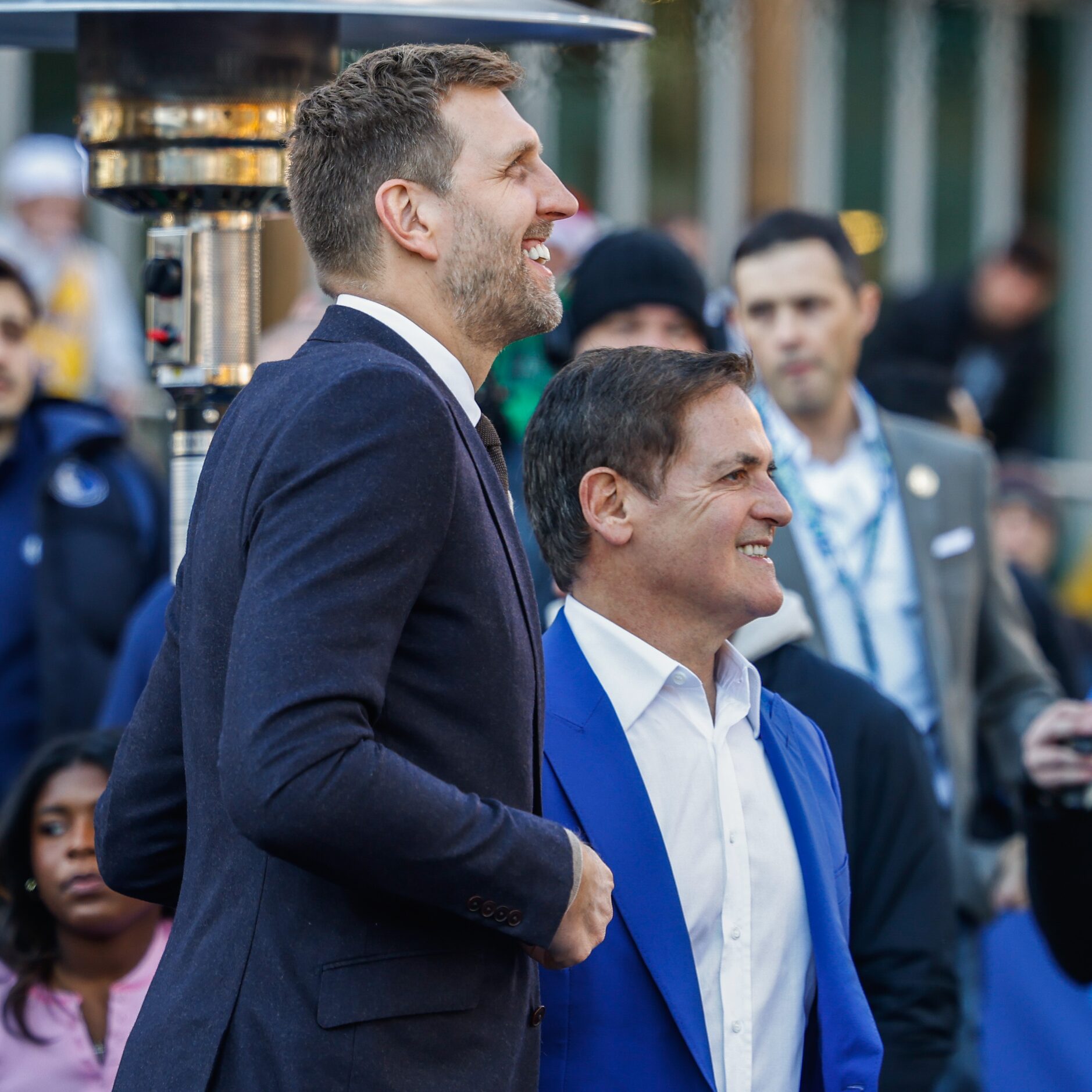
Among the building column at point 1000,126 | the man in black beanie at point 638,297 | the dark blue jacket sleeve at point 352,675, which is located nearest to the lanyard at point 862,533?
the man in black beanie at point 638,297

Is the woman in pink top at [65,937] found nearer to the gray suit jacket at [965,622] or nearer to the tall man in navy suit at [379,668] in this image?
the tall man in navy suit at [379,668]

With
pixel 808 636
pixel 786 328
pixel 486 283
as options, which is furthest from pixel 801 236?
pixel 486 283

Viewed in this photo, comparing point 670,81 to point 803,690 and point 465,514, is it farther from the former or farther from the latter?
point 465,514

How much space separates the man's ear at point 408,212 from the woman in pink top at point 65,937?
5.70ft

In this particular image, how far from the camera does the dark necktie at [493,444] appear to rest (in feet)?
7.14

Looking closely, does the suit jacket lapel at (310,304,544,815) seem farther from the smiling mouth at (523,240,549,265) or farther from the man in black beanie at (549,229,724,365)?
the man in black beanie at (549,229,724,365)

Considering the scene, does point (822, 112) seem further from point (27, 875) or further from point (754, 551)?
point (754, 551)

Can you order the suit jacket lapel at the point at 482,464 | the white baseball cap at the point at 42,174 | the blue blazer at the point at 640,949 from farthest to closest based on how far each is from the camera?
the white baseball cap at the point at 42,174 < the blue blazer at the point at 640,949 < the suit jacket lapel at the point at 482,464

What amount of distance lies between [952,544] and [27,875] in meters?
2.19

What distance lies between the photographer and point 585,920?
6.44ft

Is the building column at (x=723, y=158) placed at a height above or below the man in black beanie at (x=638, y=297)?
above

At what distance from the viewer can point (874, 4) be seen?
11852 millimetres

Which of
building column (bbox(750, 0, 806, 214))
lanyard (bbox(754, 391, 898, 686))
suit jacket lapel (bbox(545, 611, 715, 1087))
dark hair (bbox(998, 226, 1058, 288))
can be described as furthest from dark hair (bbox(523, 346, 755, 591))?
building column (bbox(750, 0, 806, 214))

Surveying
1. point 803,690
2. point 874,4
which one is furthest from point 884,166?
point 803,690
